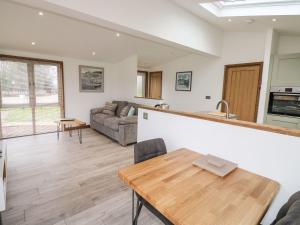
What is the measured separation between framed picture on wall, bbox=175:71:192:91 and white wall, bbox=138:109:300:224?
3348 mm

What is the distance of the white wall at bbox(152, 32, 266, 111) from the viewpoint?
13.0 feet

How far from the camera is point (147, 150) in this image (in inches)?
67.9

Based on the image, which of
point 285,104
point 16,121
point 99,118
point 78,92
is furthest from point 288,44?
point 16,121

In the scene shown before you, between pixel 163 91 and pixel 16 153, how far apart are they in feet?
14.9

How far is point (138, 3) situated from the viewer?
2.46 meters

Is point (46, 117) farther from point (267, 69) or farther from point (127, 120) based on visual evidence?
point (267, 69)

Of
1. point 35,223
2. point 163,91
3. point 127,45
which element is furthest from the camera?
point 163,91

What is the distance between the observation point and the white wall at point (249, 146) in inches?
52.5

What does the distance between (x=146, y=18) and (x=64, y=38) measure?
2.18 m

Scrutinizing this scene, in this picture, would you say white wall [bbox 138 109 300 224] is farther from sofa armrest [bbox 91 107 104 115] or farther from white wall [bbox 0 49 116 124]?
white wall [bbox 0 49 116 124]

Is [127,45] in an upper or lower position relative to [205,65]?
upper

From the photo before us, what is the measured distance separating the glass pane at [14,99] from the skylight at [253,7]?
14.7 feet

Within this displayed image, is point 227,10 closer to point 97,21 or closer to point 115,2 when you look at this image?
point 115,2

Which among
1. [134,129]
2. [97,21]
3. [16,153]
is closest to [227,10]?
[97,21]
